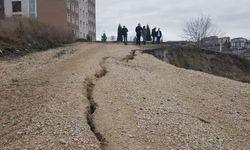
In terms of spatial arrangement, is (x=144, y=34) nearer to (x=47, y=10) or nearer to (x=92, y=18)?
(x=47, y=10)

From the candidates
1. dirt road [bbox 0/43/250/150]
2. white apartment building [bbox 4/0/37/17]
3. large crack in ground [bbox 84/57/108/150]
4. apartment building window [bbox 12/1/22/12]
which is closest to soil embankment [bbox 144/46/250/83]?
dirt road [bbox 0/43/250/150]

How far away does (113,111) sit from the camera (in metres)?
11.7

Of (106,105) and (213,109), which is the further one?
(213,109)

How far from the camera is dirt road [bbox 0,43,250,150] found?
9.82 metres

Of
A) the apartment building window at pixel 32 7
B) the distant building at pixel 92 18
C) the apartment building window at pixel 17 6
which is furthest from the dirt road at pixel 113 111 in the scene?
the distant building at pixel 92 18

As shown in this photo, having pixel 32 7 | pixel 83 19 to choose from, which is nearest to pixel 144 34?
pixel 32 7

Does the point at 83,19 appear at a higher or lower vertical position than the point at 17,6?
lower

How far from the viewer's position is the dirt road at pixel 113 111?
9820 millimetres

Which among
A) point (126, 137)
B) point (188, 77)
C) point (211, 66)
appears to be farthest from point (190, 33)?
point (126, 137)

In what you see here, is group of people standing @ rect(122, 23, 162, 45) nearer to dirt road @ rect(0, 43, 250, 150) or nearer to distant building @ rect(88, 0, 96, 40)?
dirt road @ rect(0, 43, 250, 150)

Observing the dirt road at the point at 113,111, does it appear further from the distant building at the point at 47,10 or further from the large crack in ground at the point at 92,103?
the distant building at the point at 47,10

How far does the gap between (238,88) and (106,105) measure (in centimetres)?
1000

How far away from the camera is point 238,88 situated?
20516mm

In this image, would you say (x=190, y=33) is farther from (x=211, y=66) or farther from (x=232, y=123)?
(x=232, y=123)
